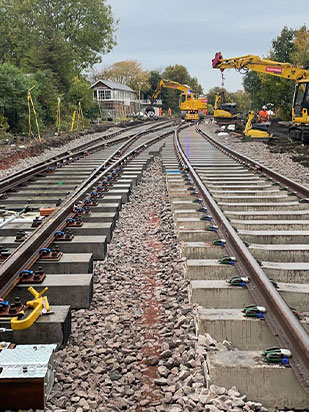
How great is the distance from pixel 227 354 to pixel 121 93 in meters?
73.4

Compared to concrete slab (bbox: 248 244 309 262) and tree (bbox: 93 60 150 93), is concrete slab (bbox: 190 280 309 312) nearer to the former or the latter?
concrete slab (bbox: 248 244 309 262)

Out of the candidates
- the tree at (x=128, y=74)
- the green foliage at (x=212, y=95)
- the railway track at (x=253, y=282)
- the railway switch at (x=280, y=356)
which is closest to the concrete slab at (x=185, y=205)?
the railway track at (x=253, y=282)

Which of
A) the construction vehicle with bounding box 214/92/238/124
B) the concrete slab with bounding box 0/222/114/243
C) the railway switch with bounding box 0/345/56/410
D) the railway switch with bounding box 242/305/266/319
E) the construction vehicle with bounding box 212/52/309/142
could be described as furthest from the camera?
the construction vehicle with bounding box 214/92/238/124

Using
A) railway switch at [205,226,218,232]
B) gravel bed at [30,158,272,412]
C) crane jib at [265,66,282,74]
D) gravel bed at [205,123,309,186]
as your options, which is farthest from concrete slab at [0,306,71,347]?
crane jib at [265,66,282,74]

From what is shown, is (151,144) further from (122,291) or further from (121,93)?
(121,93)

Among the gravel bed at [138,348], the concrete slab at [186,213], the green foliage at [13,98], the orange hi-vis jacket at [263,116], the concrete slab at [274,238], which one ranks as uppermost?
the green foliage at [13,98]

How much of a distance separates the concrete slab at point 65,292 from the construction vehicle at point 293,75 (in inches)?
608

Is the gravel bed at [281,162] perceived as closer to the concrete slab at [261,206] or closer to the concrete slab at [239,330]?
the concrete slab at [261,206]

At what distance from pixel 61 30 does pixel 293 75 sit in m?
33.8

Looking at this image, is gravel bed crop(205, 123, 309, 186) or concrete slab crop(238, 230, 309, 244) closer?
concrete slab crop(238, 230, 309, 244)

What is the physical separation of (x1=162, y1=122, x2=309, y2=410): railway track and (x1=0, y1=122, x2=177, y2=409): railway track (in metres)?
0.93

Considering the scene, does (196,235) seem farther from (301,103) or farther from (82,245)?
(301,103)

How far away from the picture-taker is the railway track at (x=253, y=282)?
8.14ft

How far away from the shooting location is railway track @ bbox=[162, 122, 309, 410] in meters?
2.48
